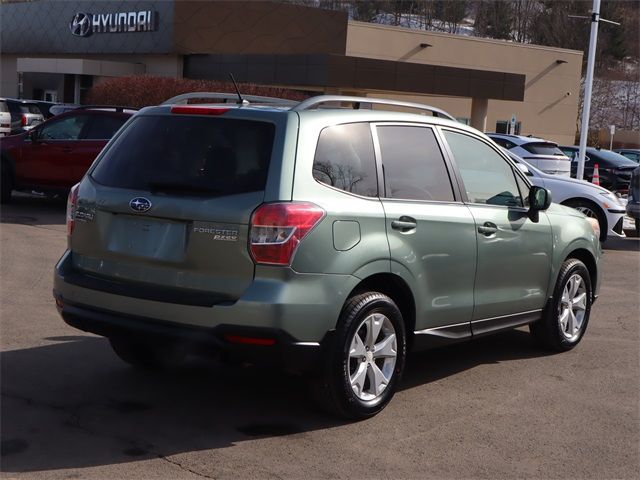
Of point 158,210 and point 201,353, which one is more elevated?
point 158,210

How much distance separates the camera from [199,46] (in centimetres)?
4219

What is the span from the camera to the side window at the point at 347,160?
5.36 meters

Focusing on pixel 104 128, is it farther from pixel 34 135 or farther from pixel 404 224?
pixel 404 224

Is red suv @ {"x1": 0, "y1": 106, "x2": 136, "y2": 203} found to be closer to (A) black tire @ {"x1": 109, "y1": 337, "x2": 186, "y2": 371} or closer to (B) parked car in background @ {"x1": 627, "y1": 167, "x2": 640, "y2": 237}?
(B) parked car in background @ {"x1": 627, "y1": 167, "x2": 640, "y2": 237}

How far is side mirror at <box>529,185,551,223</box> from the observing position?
6.92 metres

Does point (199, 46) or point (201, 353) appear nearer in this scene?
point (201, 353)

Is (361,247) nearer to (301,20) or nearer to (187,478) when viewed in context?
(187,478)

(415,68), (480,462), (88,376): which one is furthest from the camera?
(415,68)

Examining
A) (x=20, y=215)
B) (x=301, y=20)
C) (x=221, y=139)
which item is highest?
(x=301, y=20)

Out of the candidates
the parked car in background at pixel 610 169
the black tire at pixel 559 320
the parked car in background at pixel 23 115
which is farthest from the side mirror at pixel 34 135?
the parked car in background at pixel 610 169

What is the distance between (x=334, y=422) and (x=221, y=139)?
1.78 m

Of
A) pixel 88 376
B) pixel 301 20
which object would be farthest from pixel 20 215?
pixel 301 20

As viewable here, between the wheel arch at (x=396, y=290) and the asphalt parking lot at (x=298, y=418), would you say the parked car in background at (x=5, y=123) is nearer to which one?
the asphalt parking lot at (x=298, y=418)

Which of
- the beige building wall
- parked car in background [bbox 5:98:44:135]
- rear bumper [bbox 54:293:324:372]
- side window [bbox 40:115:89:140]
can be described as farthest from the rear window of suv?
the beige building wall
